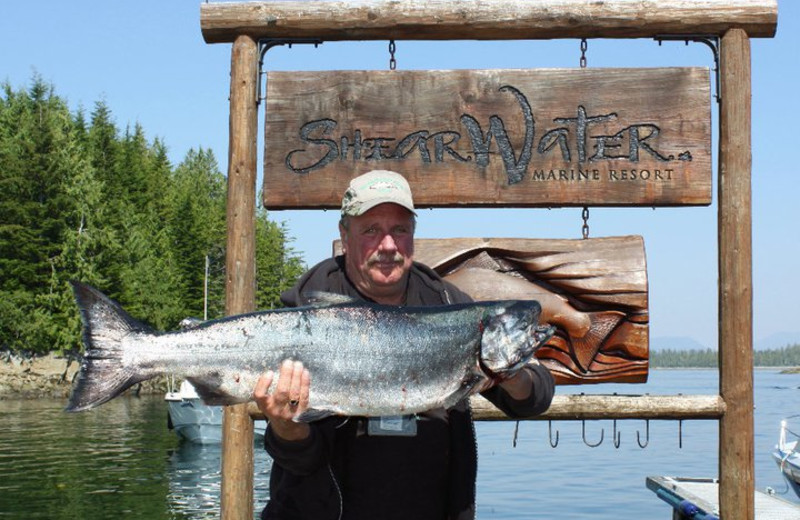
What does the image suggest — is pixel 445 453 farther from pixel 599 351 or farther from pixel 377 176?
pixel 599 351

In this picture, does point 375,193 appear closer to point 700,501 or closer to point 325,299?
point 325,299

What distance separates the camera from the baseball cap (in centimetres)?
439

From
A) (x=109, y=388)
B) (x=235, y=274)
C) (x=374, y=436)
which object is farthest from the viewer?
(x=235, y=274)

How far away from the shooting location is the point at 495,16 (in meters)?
6.19

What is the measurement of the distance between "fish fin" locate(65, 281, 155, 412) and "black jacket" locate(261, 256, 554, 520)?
716 mm

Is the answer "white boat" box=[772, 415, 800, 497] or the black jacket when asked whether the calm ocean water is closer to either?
"white boat" box=[772, 415, 800, 497]

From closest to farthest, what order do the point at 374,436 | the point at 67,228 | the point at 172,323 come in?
the point at 374,436
the point at 67,228
the point at 172,323

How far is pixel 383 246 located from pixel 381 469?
0.98m

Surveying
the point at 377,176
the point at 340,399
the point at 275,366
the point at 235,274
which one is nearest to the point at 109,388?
the point at 275,366

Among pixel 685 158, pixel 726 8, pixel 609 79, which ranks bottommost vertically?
pixel 685 158

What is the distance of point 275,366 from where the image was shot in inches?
160

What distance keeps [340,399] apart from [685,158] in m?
3.28

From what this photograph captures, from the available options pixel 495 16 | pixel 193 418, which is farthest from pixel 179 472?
pixel 495 16

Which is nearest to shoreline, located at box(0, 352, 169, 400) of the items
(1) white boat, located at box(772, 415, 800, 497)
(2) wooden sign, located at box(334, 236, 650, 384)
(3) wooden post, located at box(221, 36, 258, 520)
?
(1) white boat, located at box(772, 415, 800, 497)
